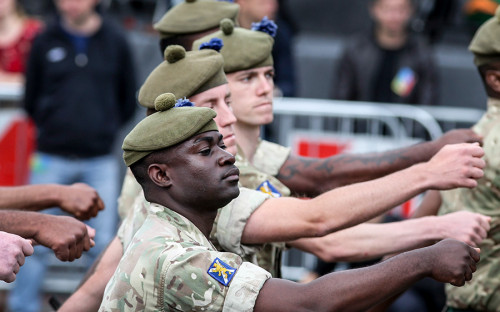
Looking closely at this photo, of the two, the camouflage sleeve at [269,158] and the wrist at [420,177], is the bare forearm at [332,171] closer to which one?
the camouflage sleeve at [269,158]

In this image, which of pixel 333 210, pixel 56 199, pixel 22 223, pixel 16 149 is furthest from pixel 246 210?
pixel 16 149

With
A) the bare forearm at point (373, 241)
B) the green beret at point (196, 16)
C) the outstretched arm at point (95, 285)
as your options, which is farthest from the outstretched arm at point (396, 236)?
the green beret at point (196, 16)

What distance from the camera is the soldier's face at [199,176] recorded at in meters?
4.24

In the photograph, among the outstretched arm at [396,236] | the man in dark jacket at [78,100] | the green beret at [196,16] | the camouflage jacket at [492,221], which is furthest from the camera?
the man in dark jacket at [78,100]

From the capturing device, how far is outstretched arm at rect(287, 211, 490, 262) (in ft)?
16.2

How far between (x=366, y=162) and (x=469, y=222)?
801 mm

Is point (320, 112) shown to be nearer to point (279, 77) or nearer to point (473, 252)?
point (279, 77)

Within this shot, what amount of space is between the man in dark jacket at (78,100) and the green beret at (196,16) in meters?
2.96

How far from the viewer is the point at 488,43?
547 cm

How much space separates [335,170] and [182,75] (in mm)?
1171

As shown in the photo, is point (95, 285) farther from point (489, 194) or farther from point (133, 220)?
point (489, 194)

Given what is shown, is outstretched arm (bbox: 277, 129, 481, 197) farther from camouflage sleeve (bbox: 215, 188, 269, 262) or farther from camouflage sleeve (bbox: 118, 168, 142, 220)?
camouflage sleeve (bbox: 215, 188, 269, 262)

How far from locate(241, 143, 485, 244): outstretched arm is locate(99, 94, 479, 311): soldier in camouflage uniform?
371mm

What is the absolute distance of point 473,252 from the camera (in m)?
4.00
